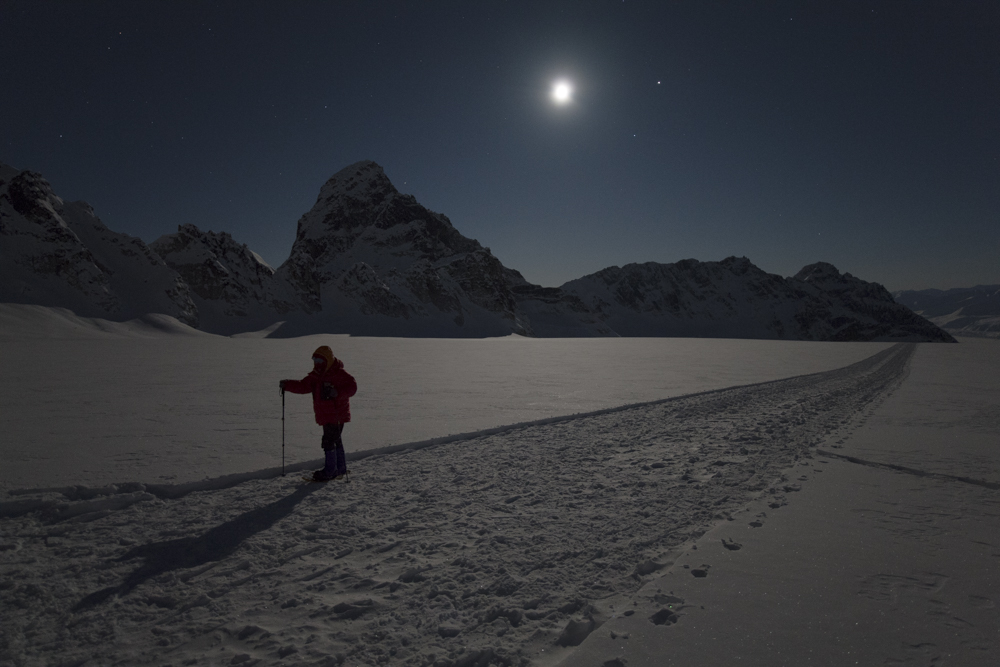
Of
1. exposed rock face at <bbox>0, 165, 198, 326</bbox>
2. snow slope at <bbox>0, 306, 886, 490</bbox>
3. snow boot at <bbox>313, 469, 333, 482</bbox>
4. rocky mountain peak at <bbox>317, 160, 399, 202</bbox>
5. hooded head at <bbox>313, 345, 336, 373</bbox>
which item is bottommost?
snow boot at <bbox>313, 469, 333, 482</bbox>

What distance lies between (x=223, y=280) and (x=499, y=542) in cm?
8893

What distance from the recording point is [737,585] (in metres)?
3.38

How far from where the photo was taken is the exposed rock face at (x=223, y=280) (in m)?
74.2

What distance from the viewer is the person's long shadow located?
3.43 metres

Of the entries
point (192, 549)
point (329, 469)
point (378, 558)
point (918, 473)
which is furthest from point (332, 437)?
point (918, 473)

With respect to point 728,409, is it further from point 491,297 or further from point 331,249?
point 331,249

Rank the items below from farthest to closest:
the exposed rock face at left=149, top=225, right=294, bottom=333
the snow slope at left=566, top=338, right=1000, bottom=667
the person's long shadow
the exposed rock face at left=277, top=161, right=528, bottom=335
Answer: the exposed rock face at left=277, top=161, right=528, bottom=335, the exposed rock face at left=149, top=225, right=294, bottom=333, the person's long shadow, the snow slope at left=566, top=338, right=1000, bottom=667

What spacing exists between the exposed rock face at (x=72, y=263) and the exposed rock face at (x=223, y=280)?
1136 centimetres

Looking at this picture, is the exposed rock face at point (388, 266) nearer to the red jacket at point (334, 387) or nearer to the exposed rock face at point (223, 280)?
the exposed rock face at point (223, 280)

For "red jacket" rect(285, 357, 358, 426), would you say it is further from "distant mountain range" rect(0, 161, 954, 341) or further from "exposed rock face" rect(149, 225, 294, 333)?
"exposed rock face" rect(149, 225, 294, 333)

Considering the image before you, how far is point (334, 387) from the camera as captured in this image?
5941 mm

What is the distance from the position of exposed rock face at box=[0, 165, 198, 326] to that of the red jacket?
54.2m

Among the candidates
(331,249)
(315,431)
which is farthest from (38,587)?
(331,249)

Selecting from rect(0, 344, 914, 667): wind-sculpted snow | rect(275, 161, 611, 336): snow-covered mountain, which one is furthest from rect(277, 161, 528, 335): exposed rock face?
rect(0, 344, 914, 667): wind-sculpted snow
